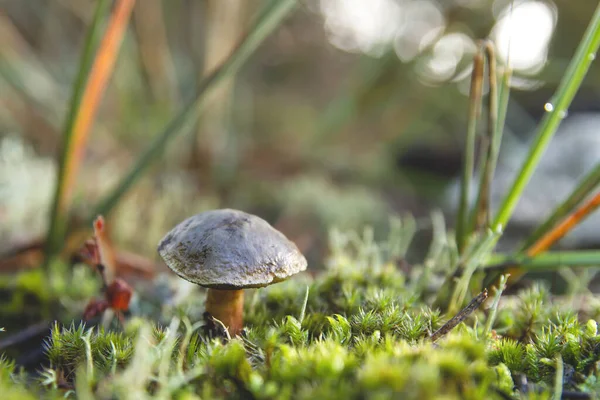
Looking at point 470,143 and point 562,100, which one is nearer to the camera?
point 562,100

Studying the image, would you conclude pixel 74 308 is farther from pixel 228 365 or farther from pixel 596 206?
pixel 596 206

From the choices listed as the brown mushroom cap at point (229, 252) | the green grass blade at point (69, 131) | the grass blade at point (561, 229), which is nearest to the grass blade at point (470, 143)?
the grass blade at point (561, 229)

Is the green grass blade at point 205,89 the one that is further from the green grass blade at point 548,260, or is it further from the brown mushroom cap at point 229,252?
the green grass blade at point 548,260

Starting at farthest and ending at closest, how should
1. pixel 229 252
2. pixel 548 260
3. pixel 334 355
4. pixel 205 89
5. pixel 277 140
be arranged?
pixel 277 140
pixel 205 89
pixel 548 260
pixel 229 252
pixel 334 355

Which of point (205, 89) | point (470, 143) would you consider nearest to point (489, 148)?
point (470, 143)

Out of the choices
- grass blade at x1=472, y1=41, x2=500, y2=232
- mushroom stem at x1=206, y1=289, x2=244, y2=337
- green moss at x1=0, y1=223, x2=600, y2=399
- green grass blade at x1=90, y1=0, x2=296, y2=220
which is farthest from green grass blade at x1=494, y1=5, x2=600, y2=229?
green grass blade at x1=90, y1=0, x2=296, y2=220

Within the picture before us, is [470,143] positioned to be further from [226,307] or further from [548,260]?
[226,307]

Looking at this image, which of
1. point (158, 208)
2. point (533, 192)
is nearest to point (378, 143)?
point (533, 192)
